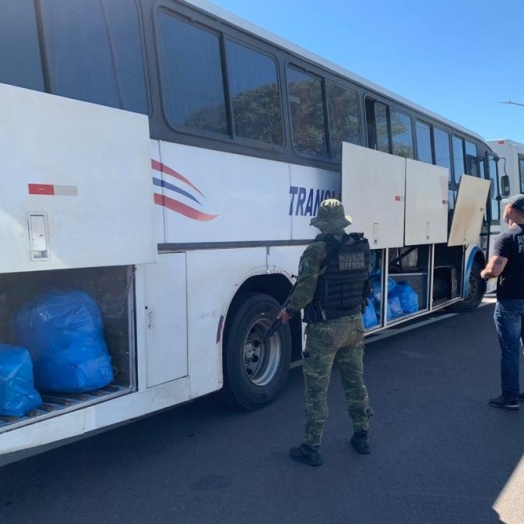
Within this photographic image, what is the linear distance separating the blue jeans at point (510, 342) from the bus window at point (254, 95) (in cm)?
262

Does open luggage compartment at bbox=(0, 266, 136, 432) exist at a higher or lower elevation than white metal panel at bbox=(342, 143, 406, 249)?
lower

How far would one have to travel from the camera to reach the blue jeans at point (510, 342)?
4919 mm

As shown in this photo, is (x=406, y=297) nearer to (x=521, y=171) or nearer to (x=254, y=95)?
(x=254, y=95)

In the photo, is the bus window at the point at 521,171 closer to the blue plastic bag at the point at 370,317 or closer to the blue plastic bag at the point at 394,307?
the blue plastic bag at the point at 394,307

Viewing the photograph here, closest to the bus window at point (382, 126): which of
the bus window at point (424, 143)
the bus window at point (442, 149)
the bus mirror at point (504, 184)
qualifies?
the bus window at point (424, 143)

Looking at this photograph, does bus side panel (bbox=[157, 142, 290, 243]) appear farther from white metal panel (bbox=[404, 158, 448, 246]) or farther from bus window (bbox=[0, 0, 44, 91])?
white metal panel (bbox=[404, 158, 448, 246])

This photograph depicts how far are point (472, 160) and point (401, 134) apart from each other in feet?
10.7

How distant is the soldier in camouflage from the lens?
12.2 ft

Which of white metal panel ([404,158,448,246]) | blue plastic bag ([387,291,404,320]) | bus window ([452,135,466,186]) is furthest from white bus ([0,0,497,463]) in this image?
bus window ([452,135,466,186])

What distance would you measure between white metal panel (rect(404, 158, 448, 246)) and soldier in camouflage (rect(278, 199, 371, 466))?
11.7 ft

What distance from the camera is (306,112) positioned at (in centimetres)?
555

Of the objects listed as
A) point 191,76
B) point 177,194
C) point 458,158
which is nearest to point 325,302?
point 177,194

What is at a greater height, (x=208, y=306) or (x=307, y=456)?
(x=208, y=306)

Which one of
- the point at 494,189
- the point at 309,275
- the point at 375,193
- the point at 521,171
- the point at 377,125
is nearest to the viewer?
the point at 309,275
